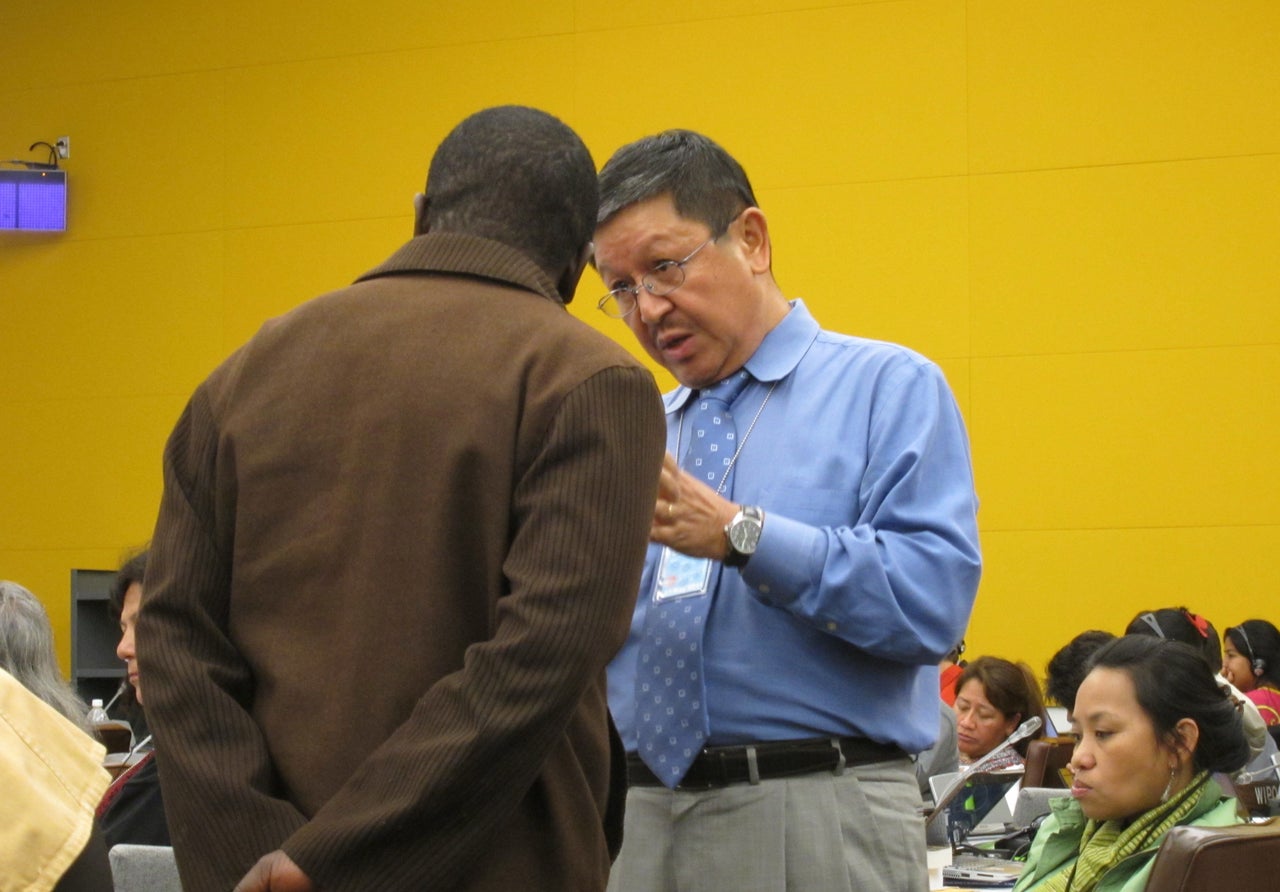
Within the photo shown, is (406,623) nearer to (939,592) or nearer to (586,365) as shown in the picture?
(586,365)

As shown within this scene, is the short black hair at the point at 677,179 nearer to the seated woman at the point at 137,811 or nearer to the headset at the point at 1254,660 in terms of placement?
the seated woman at the point at 137,811

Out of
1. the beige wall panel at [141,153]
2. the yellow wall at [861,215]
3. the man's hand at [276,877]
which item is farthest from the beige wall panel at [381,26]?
the man's hand at [276,877]

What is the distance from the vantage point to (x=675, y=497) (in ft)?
5.02

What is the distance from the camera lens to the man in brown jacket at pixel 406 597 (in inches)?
45.6

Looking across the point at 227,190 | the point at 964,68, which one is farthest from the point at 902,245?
the point at 227,190

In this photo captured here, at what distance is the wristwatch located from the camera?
1.54 m

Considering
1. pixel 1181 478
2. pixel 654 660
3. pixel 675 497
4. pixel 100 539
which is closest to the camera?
pixel 675 497

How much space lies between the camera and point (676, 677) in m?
1.66

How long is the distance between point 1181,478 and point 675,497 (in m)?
5.75

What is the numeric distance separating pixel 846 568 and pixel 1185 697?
1142 mm

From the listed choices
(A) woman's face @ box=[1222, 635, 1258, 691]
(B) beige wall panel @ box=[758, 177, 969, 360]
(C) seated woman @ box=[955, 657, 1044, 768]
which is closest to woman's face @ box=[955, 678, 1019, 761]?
(C) seated woman @ box=[955, 657, 1044, 768]

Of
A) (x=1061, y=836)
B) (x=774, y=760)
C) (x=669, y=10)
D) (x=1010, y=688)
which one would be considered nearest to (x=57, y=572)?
(x=669, y=10)

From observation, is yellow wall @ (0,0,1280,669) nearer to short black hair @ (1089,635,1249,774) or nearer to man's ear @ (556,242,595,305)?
short black hair @ (1089,635,1249,774)

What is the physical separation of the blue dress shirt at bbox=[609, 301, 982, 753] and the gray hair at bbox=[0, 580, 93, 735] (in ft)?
6.63
